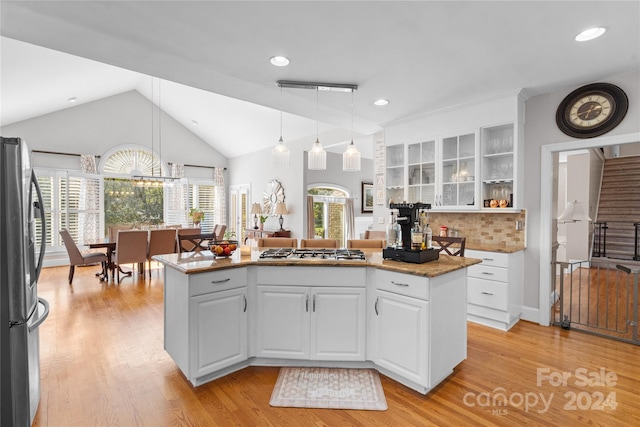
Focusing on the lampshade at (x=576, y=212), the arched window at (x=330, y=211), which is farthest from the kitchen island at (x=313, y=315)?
the arched window at (x=330, y=211)

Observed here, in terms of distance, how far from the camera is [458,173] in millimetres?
4258

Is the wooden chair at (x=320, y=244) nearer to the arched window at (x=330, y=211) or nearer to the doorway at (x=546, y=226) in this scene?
the doorway at (x=546, y=226)

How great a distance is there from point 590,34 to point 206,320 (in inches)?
146

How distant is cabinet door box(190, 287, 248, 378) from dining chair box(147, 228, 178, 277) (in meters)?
4.21

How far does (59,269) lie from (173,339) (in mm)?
6161

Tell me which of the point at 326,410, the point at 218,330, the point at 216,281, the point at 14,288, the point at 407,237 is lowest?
the point at 326,410

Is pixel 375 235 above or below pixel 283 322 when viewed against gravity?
above

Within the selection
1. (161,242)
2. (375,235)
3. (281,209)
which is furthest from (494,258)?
(161,242)

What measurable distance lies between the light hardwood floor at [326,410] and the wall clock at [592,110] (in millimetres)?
2232

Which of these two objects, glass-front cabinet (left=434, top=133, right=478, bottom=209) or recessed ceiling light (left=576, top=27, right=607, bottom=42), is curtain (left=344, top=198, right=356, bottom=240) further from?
recessed ceiling light (left=576, top=27, right=607, bottom=42)

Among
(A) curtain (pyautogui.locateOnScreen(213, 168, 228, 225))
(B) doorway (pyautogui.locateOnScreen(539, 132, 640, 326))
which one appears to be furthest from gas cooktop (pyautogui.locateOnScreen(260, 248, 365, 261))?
(A) curtain (pyautogui.locateOnScreen(213, 168, 228, 225))

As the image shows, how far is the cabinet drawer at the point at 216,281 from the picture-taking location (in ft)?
7.91

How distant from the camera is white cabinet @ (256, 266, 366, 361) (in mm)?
2654

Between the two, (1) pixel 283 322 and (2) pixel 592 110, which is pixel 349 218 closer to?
(2) pixel 592 110
